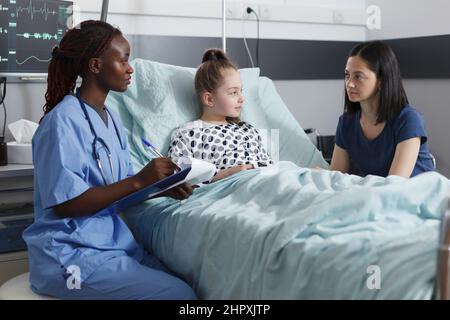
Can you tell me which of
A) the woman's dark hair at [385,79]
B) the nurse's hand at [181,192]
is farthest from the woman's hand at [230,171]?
the woman's dark hair at [385,79]

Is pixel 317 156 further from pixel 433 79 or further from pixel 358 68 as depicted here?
pixel 433 79

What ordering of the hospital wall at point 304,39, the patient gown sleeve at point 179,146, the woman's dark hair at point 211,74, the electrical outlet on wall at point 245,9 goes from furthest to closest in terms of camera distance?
the electrical outlet on wall at point 245,9, the hospital wall at point 304,39, the woman's dark hair at point 211,74, the patient gown sleeve at point 179,146

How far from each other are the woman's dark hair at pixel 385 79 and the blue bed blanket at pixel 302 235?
25.2 inches

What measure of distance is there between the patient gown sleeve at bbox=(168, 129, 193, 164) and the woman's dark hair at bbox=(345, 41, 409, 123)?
0.74 metres

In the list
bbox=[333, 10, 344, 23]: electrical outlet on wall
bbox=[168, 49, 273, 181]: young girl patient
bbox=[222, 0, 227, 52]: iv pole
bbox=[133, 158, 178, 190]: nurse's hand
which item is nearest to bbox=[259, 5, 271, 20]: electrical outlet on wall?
bbox=[222, 0, 227, 52]: iv pole

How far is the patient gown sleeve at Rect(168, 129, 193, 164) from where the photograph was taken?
90.0 inches

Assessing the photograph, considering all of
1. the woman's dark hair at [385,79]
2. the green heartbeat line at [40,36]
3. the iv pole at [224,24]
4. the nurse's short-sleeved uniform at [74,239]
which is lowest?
the nurse's short-sleeved uniform at [74,239]

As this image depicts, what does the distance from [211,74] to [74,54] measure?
0.74 m

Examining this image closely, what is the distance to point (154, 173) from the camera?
168 centimetres

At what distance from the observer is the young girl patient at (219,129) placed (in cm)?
231

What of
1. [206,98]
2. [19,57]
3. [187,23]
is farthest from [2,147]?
[187,23]

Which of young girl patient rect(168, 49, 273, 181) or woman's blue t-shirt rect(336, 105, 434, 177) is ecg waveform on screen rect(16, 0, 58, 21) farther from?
woman's blue t-shirt rect(336, 105, 434, 177)

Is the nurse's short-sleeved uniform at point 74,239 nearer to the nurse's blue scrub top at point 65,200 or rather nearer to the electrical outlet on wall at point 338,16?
the nurse's blue scrub top at point 65,200
